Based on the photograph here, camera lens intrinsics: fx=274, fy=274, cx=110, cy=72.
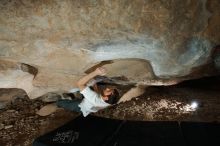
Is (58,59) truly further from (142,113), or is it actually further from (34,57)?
(142,113)

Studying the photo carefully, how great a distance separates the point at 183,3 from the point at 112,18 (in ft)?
2.64

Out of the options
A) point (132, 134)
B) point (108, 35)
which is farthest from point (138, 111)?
point (108, 35)

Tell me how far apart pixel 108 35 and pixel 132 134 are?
137 centimetres

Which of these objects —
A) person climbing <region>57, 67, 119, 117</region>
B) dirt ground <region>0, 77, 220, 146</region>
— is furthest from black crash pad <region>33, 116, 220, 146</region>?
dirt ground <region>0, 77, 220, 146</region>

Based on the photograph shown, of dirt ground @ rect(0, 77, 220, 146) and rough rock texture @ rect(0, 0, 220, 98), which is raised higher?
rough rock texture @ rect(0, 0, 220, 98)

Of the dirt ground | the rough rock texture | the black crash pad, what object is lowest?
the black crash pad

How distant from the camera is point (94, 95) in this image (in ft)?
13.7

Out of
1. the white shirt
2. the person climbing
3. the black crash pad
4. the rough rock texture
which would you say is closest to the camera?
the rough rock texture

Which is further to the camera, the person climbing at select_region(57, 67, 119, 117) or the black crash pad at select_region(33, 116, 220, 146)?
the person climbing at select_region(57, 67, 119, 117)

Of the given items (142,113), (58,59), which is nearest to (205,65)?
(142,113)

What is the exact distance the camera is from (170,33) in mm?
3186

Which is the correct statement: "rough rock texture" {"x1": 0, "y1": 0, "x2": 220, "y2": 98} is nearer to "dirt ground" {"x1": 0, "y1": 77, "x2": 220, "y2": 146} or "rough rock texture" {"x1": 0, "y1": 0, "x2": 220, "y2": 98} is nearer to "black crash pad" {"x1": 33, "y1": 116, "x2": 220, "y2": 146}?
"black crash pad" {"x1": 33, "y1": 116, "x2": 220, "y2": 146}

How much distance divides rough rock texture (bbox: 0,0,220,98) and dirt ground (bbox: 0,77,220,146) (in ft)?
3.04

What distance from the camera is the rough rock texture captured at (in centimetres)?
293
